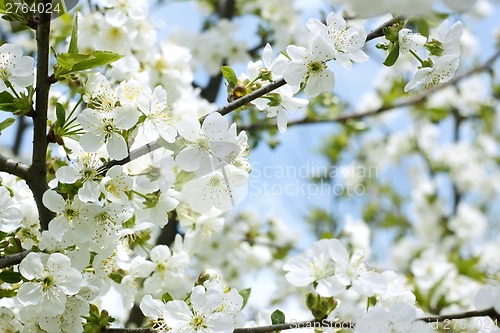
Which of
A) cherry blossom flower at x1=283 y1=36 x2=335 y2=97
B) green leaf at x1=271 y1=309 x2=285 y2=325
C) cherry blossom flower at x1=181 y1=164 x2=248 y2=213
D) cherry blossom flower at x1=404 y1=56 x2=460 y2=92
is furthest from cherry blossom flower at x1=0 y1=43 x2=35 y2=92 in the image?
cherry blossom flower at x1=404 y1=56 x2=460 y2=92

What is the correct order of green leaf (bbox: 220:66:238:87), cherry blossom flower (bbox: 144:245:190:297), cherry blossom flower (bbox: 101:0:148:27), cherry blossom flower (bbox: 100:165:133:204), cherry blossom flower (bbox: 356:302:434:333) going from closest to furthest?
1. cherry blossom flower (bbox: 356:302:434:333)
2. cherry blossom flower (bbox: 100:165:133:204)
3. green leaf (bbox: 220:66:238:87)
4. cherry blossom flower (bbox: 144:245:190:297)
5. cherry blossom flower (bbox: 101:0:148:27)

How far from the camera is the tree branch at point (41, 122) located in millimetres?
1245

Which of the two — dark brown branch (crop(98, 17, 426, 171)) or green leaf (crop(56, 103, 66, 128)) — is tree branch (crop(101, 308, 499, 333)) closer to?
dark brown branch (crop(98, 17, 426, 171))

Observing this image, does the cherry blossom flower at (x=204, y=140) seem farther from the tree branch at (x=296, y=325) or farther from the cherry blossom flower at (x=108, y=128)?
the tree branch at (x=296, y=325)

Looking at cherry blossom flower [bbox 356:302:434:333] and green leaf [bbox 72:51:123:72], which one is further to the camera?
green leaf [bbox 72:51:123:72]

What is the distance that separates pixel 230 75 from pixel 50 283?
2.11 feet

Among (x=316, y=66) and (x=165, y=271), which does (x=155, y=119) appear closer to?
(x=316, y=66)

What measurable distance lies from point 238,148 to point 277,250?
233 centimetres

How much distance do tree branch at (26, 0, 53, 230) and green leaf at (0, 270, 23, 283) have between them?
0.13m

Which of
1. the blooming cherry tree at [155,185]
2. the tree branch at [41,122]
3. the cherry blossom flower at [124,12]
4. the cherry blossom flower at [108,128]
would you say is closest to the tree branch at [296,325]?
the blooming cherry tree at [155,185]

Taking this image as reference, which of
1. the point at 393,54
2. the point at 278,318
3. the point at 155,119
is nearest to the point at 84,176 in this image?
the point at 155,119

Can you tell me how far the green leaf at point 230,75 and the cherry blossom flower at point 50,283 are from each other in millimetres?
568

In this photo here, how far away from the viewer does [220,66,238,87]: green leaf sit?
1450mm

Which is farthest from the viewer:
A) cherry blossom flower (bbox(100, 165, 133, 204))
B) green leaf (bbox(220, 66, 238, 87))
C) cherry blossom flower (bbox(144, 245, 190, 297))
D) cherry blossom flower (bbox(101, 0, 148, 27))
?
cherry blossom flower (bbox(101, 0, 148, 27))
